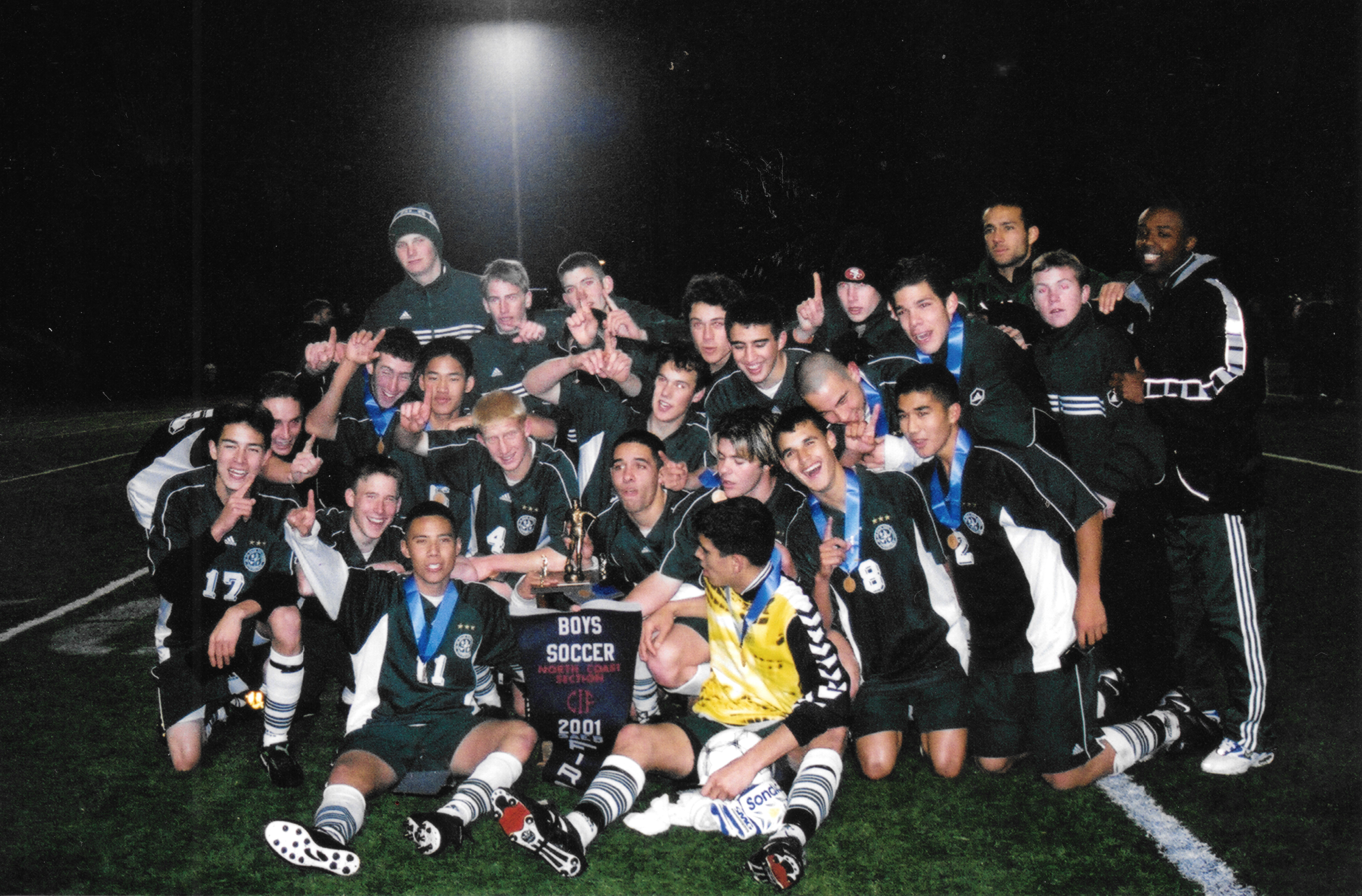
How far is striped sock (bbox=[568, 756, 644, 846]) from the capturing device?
140 inches

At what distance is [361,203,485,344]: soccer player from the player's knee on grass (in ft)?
8.22

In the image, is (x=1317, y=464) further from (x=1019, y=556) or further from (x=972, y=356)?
(x=1019, y=556)

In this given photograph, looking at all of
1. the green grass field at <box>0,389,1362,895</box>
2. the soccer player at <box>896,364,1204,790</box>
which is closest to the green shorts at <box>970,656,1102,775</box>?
the soccer player at <box>896,364,1204,790</box>

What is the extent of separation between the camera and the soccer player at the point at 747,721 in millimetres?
3447

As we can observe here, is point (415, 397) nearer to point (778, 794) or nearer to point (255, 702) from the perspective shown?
point (255, 702)

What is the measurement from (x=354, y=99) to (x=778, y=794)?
876 inches

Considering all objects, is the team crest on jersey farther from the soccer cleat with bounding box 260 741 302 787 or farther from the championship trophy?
the championship trophy

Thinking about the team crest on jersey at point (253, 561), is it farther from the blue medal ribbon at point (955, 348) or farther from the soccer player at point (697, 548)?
the blue medal ribbon at point (955, 348)

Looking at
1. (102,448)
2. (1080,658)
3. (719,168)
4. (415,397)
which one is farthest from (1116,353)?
(719,168)

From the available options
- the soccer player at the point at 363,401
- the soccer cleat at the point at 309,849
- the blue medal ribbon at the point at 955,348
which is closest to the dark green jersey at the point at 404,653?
the soccer cleat at the point at 309,849

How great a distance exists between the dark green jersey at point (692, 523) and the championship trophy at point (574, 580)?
11.7 inches

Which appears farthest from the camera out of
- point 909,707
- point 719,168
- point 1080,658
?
point 719,168

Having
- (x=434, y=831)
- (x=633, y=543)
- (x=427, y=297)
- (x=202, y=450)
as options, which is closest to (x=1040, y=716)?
(x=633, y=543)

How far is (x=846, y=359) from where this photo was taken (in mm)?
5621
